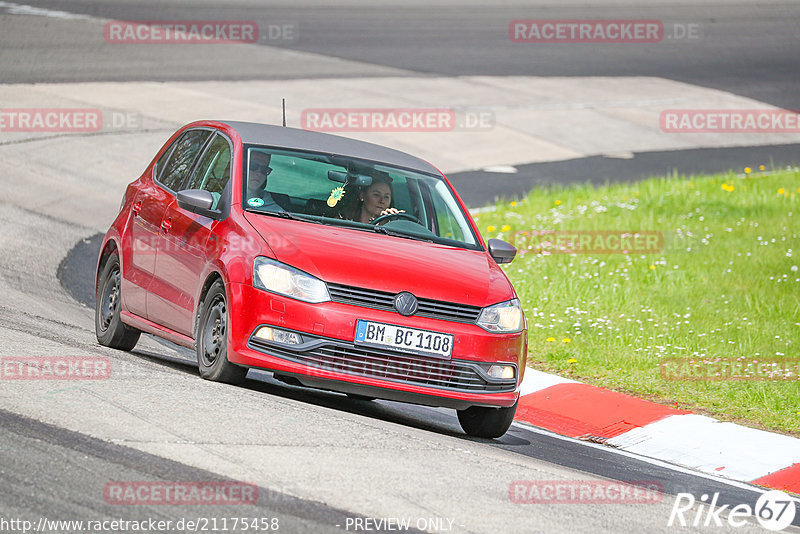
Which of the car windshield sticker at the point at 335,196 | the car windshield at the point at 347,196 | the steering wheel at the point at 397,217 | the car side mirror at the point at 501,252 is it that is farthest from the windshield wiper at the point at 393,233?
the car side mirror at the point at 501,252

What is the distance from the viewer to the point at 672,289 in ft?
43.2

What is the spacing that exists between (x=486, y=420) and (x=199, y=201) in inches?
90.3

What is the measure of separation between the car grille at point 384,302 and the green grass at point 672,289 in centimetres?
309

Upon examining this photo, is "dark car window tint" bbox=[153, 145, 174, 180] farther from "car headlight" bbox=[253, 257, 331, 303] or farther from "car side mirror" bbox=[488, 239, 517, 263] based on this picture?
"car side mirror" bbox=[488, 239, 517, 263]

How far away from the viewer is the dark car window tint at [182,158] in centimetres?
909

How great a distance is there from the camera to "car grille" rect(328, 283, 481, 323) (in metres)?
7.38

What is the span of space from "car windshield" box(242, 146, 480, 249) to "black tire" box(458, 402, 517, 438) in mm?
1107

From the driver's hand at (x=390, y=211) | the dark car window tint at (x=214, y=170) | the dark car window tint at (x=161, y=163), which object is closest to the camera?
the dark car window tint at (x=214, y=170)

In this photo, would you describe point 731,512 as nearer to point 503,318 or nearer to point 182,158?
point 503,318

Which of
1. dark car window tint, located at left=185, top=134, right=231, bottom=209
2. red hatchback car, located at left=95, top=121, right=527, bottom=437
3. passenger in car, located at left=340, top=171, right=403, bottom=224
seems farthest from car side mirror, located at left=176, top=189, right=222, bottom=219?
passenger in car, located at left=340, top=171, right=403, bottom=224

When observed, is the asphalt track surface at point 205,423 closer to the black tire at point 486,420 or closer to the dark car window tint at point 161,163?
the black tire at point 486,420

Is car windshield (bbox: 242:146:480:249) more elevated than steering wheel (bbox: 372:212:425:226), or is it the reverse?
car windshield (bbox: 242:146:480:249)

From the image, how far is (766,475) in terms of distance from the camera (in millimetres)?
8289

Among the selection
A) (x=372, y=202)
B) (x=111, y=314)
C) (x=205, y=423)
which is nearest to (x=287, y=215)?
(x=372, y=202)
